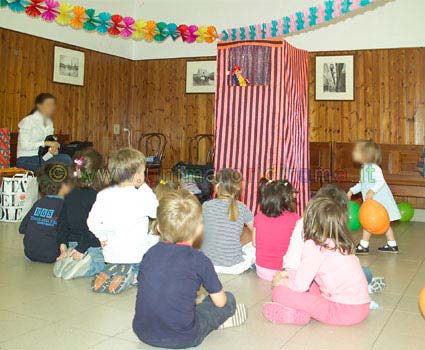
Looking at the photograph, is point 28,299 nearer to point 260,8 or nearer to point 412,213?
point 412,213

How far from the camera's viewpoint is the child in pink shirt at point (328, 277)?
2590 millimetres

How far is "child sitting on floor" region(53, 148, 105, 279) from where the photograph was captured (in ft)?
11.7

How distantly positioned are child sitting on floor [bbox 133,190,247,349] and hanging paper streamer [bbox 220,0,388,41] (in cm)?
419

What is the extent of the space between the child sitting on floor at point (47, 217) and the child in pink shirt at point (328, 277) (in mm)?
2028

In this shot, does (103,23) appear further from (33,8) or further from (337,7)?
(337,7)

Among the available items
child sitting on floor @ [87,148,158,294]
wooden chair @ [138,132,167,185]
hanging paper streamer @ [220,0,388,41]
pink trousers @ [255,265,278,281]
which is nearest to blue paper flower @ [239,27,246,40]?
hanging paper streamer @ [220,0,388,41]

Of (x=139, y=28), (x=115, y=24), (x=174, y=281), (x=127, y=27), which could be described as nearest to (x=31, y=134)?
(x=115, y=24)

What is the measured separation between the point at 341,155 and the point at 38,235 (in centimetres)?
533

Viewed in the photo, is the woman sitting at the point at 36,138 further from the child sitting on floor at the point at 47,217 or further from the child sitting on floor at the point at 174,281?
the child sitting on floor at the point at 174,281

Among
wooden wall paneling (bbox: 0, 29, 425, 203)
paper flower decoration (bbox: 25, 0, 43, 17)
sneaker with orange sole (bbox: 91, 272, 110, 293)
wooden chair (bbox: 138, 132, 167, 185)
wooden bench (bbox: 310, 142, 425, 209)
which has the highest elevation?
paper flower decoration (bbox: 25, 0, 43, 17)

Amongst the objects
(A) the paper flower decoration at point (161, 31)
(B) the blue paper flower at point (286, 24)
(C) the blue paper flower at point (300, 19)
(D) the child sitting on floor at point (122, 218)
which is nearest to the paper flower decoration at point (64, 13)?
(A) the paper flower decoration at point (161, 31)

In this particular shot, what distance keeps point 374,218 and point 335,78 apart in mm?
4069

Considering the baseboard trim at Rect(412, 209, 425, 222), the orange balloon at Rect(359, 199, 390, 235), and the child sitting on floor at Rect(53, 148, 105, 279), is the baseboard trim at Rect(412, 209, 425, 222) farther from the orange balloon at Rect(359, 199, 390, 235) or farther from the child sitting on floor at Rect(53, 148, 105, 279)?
the child sitting on floor at Rect(53, 148, 105, 279)

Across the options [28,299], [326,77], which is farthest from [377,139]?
[28,299]
